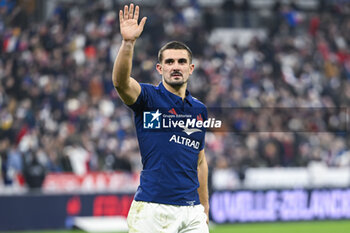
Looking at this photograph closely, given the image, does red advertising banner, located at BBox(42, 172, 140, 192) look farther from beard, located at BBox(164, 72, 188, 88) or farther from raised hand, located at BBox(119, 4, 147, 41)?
raised hand, located at BBox(119, 4, 147, 41)

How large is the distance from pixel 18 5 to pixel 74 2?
101 inches

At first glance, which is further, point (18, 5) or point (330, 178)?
Answer: point (18, 5)

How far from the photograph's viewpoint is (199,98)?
18.5 meters

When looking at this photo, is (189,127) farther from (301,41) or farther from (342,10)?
(342,10)

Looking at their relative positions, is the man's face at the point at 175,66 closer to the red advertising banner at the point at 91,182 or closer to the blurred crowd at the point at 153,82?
the red advertising banner at the point at 91,182

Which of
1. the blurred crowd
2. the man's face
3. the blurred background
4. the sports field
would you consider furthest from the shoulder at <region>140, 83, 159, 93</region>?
the blurred crowd

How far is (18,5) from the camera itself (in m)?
19.0

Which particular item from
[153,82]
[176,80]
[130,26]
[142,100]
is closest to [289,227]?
[153,82]

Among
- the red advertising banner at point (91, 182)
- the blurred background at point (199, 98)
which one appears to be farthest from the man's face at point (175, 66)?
the red advertising banner at point (91, 182)

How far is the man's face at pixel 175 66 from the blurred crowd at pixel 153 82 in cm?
960

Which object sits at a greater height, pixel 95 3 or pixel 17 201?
pixel 95 3

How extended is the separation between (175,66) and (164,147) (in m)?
0.53

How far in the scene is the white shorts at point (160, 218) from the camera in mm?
4504

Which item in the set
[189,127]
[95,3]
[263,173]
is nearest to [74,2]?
[95,3]
